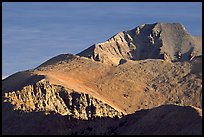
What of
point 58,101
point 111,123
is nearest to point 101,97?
point 58,101

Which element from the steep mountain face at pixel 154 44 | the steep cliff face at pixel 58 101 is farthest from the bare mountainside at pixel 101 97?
the steep mountain face at pixel 154 44

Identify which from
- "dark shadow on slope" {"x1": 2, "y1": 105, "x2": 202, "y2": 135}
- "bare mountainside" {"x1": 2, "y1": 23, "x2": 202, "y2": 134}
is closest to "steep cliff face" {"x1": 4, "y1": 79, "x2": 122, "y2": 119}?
"bare mountainside" {"x1": 2, "y1": 23, "x2": 202, "y2": 134}

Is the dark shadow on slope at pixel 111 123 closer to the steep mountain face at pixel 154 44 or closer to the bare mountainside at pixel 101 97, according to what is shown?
the bare mountainside at pixel 101 97

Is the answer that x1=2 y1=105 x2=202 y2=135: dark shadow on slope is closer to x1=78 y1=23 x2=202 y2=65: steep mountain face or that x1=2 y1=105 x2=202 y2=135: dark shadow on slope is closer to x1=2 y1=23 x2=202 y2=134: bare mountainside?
x1=2 y1=23 x2=202 y2=134: bare mountainside

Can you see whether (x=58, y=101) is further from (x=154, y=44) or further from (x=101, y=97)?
(x=154, y=44)

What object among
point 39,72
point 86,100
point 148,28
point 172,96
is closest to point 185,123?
point 86,100

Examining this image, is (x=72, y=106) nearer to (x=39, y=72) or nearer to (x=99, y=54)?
(x=39, y=72)
